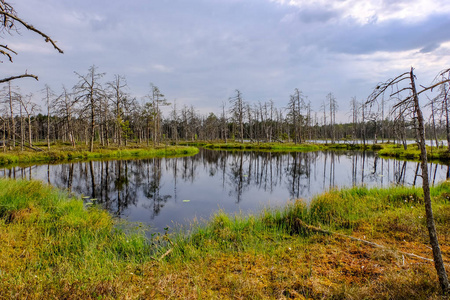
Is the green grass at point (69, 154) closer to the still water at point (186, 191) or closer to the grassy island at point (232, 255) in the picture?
the still water at point (186, 191)

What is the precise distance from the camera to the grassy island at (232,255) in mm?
3605

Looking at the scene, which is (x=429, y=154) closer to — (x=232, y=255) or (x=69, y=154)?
(x=232, y=255)

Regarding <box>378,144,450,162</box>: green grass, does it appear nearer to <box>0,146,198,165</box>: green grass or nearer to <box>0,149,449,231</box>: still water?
<box>0,149,449,231</box>: still water

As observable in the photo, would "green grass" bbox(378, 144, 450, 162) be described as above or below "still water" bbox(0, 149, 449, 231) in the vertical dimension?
above

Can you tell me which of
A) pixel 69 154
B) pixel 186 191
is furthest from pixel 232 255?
pixel 69 154

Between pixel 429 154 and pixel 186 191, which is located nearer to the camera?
pixel 186 191

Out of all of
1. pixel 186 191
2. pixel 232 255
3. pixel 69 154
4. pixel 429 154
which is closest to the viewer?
pixel 232 255

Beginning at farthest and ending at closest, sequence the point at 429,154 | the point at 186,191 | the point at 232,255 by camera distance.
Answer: the point at 429,154 < the point at 186,191 < the point at 232,255

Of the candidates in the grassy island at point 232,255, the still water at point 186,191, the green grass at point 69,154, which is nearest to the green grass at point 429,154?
the still water at point 186,191

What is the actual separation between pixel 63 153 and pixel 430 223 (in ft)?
114

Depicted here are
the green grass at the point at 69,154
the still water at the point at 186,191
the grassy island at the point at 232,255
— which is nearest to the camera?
the grassy island at the point at 232,255

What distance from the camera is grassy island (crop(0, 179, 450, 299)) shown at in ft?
11.8

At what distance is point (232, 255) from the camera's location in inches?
208

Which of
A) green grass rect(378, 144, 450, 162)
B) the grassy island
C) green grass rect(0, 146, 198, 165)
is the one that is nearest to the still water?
the grassy island
